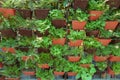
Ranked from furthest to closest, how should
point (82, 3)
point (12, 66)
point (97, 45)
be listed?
point (12, 66), point (97, 45), point (82, 3)

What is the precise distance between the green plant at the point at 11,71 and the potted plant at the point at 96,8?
37.7 inches

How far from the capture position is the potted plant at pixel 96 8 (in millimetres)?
2594

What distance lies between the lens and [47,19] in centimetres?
264

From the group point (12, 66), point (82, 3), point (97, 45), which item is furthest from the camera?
point (12, 66)

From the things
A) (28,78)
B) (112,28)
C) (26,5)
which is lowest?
(28,78)

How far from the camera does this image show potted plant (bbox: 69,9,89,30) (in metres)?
2.60

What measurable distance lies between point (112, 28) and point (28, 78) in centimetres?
105

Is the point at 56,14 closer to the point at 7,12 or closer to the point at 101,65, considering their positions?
the point at 7,12

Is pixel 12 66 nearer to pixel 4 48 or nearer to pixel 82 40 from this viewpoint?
pixel 4 48

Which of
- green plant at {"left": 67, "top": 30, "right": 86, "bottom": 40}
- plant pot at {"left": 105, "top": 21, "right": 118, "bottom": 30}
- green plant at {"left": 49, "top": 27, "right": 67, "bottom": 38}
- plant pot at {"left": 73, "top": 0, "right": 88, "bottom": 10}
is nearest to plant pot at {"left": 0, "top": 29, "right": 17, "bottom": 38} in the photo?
green plant at {"left": 49, "top": 27, "right": 67, "bottom": 38}

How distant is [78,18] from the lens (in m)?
2.60

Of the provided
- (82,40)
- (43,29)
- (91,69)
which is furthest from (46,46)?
(91,69)

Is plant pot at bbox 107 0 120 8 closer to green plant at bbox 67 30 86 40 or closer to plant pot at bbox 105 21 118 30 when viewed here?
plant pot at bbox 105 21 118 30

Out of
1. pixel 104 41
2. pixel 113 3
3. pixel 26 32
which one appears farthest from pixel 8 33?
pixel 113 3
